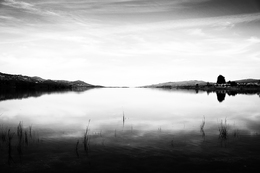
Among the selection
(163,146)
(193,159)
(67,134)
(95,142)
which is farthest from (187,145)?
(67,134)

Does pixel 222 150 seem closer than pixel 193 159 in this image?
No

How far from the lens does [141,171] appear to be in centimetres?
1271

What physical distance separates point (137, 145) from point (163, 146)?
7.74 feet

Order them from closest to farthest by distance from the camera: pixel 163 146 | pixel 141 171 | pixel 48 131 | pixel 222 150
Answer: pixel 141 171, pixel 222 150, pixel 163 146, pixel 48 131

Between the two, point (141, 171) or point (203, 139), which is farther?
point (203, 139)

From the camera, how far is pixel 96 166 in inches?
531

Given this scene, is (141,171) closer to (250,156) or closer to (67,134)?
(250,156)

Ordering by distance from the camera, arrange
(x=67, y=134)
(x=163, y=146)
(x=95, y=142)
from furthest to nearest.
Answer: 1. (x=67, y=134)
2. (x=95, y=142)
3. (x=163, y=146)

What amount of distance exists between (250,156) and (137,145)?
906 cm

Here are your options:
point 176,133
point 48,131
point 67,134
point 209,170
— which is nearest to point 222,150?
point 209,170

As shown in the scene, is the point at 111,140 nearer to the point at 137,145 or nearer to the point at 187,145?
the point at 137,145

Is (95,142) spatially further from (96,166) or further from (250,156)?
(250,156)

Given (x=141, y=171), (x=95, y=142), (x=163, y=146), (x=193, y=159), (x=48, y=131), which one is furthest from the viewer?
(x=48, y=131)

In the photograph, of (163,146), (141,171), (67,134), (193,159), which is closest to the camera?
(141,171)
